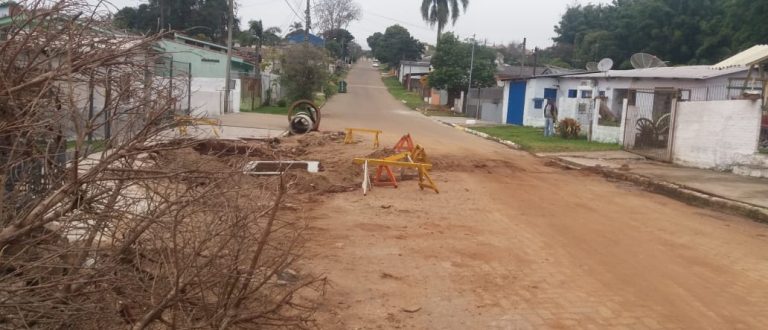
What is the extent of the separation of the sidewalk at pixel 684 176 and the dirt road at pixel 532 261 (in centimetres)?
135

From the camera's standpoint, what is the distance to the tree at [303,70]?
37656mm

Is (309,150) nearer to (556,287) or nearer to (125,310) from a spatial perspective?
(556,287)

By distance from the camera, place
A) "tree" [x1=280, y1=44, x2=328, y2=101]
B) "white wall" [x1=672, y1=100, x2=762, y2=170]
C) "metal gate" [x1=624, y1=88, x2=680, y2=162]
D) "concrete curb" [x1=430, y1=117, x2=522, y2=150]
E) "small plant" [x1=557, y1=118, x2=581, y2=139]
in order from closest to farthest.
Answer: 1. "white wall" [x1=672, y1=100, x2=762, y2=170]
2. "metal gate" [x1=624, y1=88, x2=680, y2=162]
3. "concrete curb" [x1=430, y1=117, x2=522, y2=150]
4. "small plant" [x1=557, y1=118, x2=581, y2=139]
5. "tree" [x1=280, y1=44, x2=328, y2=101]

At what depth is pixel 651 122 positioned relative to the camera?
20547 mm

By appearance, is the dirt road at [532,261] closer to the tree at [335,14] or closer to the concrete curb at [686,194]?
the concrete curb at [686,194]

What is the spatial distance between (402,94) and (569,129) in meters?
46.2

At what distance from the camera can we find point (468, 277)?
662cm

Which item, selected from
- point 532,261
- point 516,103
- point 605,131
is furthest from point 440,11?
point 532,261

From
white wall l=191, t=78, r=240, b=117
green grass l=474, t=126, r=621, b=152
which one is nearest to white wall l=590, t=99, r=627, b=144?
green grass l=474, t=126, r=621, b=152

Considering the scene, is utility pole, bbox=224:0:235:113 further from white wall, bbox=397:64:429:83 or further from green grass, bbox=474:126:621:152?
white wall, bbox=397:64:429:83

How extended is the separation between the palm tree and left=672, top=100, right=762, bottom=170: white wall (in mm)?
61154

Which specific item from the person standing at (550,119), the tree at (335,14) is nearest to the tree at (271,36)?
the tree at (335,14)

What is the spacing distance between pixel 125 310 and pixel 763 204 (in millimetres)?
11048

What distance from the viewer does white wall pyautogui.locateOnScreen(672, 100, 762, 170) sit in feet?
51.6
